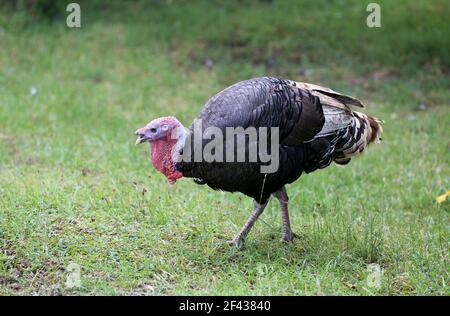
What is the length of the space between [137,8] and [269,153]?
7.66m

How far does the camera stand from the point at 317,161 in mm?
5125

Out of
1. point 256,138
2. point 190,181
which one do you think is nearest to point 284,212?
point 256,138

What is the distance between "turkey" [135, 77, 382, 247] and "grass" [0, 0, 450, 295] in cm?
55

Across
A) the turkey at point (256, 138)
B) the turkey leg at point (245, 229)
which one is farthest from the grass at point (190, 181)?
the turkey at point (256, 138)

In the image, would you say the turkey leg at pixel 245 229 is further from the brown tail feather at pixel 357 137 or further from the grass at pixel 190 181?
the brown tail feather at pixel 357 137

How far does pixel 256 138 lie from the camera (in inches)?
185

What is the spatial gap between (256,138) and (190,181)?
214 centimetres

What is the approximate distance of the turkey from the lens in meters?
4.70

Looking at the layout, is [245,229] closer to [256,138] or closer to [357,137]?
[256,138]

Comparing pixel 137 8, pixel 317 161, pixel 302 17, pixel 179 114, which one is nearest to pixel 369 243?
pixel 317 161

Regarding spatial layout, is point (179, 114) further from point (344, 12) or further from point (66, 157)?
point (344, 12)

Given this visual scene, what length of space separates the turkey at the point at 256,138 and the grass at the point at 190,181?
549 mm

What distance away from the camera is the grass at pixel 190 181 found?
473 cm

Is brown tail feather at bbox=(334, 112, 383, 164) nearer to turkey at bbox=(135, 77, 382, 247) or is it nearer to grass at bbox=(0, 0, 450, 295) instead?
turkey at bbox=(135, 77, 382, 247)
